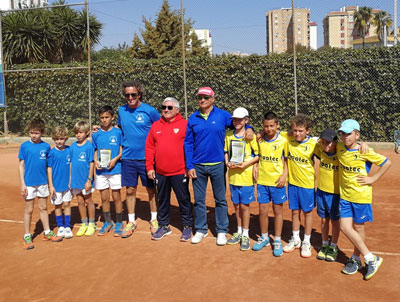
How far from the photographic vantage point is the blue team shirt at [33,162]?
521cm

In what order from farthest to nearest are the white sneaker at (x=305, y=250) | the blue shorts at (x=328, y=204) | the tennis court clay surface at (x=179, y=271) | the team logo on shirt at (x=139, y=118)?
the team logo on shirt at (x=139, y=118) → the white sneaker at (x=305, y=250) → the blue shorts at (x=328, y=204) → the tennis court clay surface at (x=179, y=271)

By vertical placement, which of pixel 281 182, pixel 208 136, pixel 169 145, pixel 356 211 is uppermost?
pixel 208 136

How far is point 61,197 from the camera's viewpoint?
18.0 feet

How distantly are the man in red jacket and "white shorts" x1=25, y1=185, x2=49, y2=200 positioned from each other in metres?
1.39

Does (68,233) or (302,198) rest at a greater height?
(302,198)

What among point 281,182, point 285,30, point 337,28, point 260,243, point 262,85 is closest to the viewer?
point 281,182

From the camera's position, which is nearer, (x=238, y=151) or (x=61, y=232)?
(x=238, y=151)

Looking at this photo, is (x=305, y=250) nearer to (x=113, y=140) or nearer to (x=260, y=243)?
(x=260, y=243)

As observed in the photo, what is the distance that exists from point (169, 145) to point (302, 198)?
5.92 ft

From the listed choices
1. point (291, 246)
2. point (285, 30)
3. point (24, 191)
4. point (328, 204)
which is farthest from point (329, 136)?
point (285, 30)

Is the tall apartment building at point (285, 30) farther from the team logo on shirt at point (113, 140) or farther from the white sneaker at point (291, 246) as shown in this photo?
the white sneaker at point (291, 246)

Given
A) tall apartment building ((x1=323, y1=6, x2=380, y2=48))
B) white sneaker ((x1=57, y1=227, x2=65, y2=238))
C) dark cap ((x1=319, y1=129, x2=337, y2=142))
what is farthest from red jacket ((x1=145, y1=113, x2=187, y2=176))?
tall apartment building ((x1=323, y1=6, x2=380, y2=48))

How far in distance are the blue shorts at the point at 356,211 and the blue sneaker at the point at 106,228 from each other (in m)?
3.22

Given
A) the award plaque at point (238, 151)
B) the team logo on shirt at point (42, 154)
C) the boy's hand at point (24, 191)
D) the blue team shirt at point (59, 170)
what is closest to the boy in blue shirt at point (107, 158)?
the blue team shirt at point (59, 170)
